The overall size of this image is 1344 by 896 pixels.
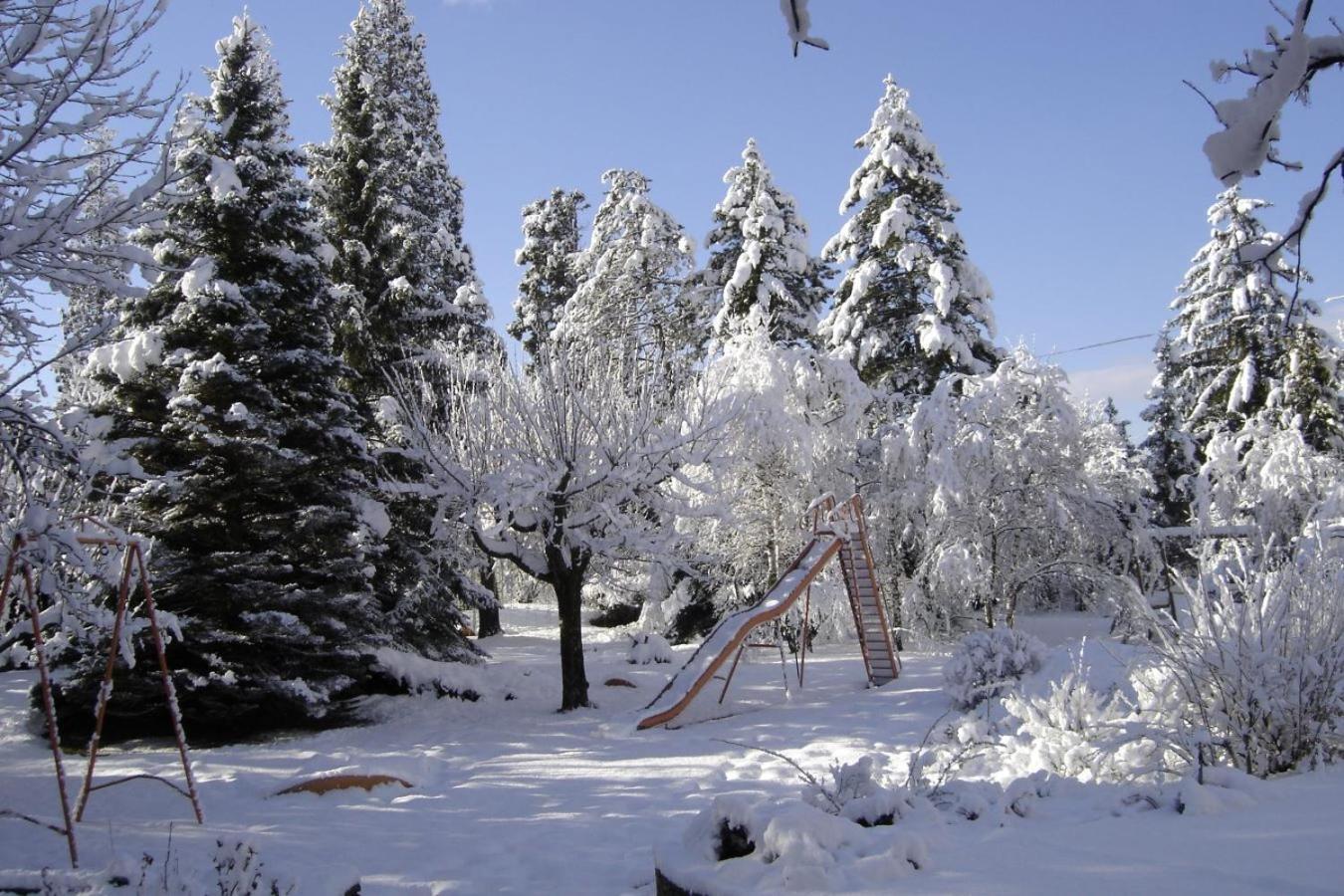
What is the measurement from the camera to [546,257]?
30.7 m

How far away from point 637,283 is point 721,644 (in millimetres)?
14502

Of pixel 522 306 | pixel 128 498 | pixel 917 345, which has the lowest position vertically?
pixel 128 498

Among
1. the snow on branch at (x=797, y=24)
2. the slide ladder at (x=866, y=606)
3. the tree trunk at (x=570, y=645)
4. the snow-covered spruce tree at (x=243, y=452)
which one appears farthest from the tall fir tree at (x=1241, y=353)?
the snow on branch at (x=797, y=24)

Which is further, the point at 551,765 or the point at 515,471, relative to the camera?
the point at 515,471

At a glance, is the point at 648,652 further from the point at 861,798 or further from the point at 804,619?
the point at 861,798

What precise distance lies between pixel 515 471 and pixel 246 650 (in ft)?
12.4

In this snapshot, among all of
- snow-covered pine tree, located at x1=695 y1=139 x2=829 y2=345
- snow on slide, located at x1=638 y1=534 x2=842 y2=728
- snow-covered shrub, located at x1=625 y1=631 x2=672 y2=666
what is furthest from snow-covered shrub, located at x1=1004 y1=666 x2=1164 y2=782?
snow-covered pine tree, located at x1=695 y1=139 x2=829 y2=345

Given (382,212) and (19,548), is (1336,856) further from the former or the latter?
(382,212)

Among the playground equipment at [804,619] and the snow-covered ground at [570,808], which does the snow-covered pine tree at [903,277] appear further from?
the snow-covered ground at [570,808]

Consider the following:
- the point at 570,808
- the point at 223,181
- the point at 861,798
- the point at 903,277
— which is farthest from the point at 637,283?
the point at 861,798

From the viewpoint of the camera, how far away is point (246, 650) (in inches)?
405

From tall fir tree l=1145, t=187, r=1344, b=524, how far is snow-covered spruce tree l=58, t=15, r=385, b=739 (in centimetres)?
1861

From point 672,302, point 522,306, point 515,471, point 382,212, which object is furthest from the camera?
point 522,306

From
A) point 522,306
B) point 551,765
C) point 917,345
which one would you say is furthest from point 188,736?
point 522,306
